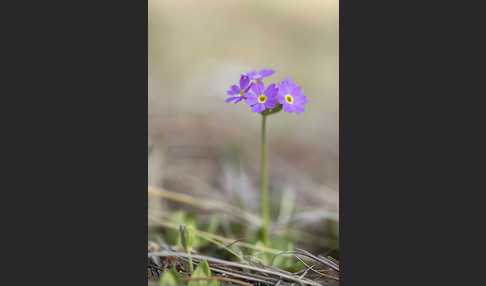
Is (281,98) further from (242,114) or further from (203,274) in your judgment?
(242,114)

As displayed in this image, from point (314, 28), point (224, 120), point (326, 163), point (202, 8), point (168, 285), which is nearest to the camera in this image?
point (168, 285)

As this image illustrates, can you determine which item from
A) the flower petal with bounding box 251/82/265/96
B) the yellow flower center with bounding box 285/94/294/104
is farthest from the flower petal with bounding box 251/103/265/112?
the yellow flower center with bounding box 285/94/294/104

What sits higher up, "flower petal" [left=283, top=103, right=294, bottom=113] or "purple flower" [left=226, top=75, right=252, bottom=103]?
"purple flower" [left=226, top=75, right=252, bottom=103]

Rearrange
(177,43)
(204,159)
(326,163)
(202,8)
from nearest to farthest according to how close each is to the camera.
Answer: (202,8), (177,43), (204,159), (326,163)

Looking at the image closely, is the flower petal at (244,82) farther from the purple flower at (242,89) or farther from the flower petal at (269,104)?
the flower petal at (269,104)

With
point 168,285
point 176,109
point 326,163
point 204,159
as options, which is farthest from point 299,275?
point 176,109

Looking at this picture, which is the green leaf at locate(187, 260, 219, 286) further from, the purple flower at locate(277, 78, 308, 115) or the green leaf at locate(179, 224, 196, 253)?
the purple flower at locate(277, 78, 308, 115)

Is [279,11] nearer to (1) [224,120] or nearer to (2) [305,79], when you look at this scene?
(2) [305,79]
